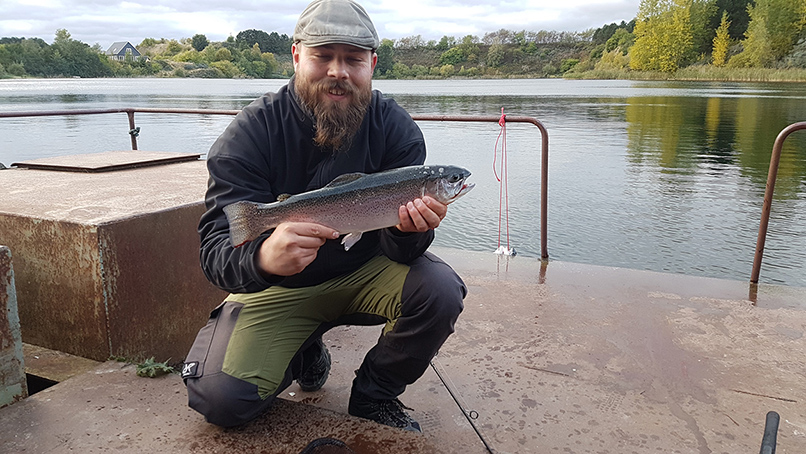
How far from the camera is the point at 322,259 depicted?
97.8 inches

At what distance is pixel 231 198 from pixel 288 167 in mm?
311

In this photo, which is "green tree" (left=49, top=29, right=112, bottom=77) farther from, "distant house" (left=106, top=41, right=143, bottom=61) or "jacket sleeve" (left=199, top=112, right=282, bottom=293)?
"jacket sleeve" (left=199, top=112, right=282, bottom=293)

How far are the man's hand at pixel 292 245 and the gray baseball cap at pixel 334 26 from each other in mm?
839

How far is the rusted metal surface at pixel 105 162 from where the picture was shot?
3.98 m

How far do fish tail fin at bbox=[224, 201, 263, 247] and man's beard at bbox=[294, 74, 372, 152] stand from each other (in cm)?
55

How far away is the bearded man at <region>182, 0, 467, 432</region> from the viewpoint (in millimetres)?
2287

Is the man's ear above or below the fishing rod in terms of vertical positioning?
above

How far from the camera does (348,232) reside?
2.14 meters

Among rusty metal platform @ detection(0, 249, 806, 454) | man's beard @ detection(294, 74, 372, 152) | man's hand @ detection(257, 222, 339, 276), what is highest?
man's beard @ detection(294, 74, 372, 152)

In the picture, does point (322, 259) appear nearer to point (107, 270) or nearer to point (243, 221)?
point (243, 221)

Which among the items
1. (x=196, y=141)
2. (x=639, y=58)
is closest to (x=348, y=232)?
(x=196, y=141)

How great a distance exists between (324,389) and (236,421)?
70 cm

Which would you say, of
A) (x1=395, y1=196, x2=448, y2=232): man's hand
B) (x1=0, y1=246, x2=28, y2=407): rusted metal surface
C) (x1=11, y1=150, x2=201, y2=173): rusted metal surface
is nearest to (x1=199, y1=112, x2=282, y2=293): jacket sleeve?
(x1=395, y1=196, x2=448, y2=232): man's hand

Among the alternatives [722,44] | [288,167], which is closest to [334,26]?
[288,167]
